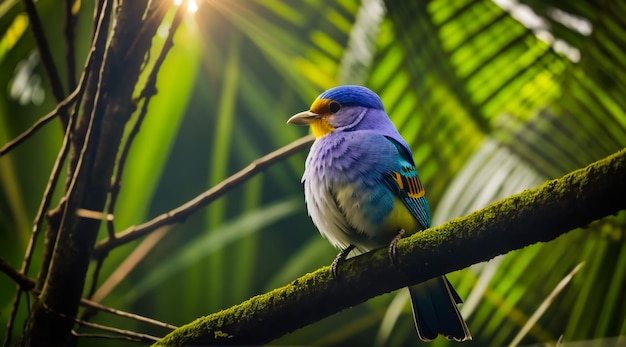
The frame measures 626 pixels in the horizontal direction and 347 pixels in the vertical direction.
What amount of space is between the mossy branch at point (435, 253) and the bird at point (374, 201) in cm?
12

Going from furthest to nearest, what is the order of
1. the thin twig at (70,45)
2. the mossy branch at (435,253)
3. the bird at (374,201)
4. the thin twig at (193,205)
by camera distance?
the thin twig at (70,45)
the thin twig at (193,205)
the bird at (374,201)
the mossy branch at (435,253)

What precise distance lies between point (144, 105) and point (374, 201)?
2.19ft

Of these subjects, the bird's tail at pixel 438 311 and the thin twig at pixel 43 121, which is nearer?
the bird's tail at pixel 438 311

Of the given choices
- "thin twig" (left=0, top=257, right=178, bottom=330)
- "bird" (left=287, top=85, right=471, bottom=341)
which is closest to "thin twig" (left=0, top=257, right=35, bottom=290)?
"thin twig" (left=0, top=257, right=178, bottom=330)

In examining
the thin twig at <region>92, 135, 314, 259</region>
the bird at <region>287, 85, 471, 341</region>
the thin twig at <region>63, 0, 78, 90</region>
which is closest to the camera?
the bird at <region>287, 85, 471, 341</region>

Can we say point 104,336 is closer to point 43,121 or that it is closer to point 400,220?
point 43,121

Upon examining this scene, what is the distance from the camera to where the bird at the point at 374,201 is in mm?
1582

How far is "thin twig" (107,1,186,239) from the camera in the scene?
1745 mm

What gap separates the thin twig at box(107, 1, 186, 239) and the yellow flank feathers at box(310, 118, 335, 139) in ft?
1.40

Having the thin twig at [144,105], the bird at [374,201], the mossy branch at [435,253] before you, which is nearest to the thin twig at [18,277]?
the thin twig at [144,105]

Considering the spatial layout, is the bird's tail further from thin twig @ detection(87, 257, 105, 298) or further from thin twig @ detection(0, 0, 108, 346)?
thin twig @ detection(0, 0, 108, 346)

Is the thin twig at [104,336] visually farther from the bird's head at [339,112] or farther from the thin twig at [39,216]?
the bird's head at [339,112]

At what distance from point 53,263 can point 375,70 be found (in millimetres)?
1020

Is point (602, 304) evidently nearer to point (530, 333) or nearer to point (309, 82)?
point (530, 333)
